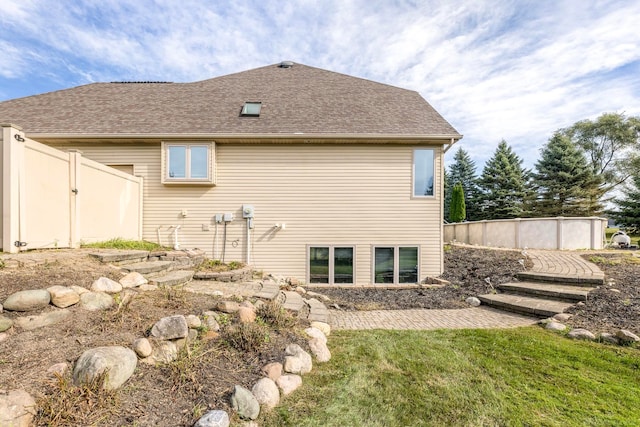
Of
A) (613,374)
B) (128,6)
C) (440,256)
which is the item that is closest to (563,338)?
(613,374)

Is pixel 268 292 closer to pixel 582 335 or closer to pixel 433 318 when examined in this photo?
pixel 433 318

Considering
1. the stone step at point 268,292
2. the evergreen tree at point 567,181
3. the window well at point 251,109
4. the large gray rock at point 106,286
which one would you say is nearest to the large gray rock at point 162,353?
the large gray rock at point 106,286

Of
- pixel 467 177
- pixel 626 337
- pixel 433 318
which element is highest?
pixel 467 177

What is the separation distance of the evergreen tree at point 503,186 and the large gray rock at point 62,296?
26.9m

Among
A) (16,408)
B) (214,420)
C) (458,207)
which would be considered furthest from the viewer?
(458,207)

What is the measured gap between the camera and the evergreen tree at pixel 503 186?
2250cm

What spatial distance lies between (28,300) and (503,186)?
28.1 m

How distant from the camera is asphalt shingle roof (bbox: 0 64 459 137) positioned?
7.58 m

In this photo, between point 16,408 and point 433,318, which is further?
point 433,318

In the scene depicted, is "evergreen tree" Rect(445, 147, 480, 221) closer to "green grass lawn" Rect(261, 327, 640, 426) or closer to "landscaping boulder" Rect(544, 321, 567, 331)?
"landscaping boulder" Rect(544, 321, 567, 331)

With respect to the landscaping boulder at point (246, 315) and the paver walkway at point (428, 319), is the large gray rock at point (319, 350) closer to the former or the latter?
the landscaping boulder at point (246, 315)

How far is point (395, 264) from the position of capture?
7.80m

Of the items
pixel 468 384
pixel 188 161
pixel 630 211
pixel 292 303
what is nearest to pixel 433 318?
pixel 468 384

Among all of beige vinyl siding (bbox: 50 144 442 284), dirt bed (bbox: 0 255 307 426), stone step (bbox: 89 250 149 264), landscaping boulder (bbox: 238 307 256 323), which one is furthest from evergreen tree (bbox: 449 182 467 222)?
stone step (bbox: 89 250 149 264)
